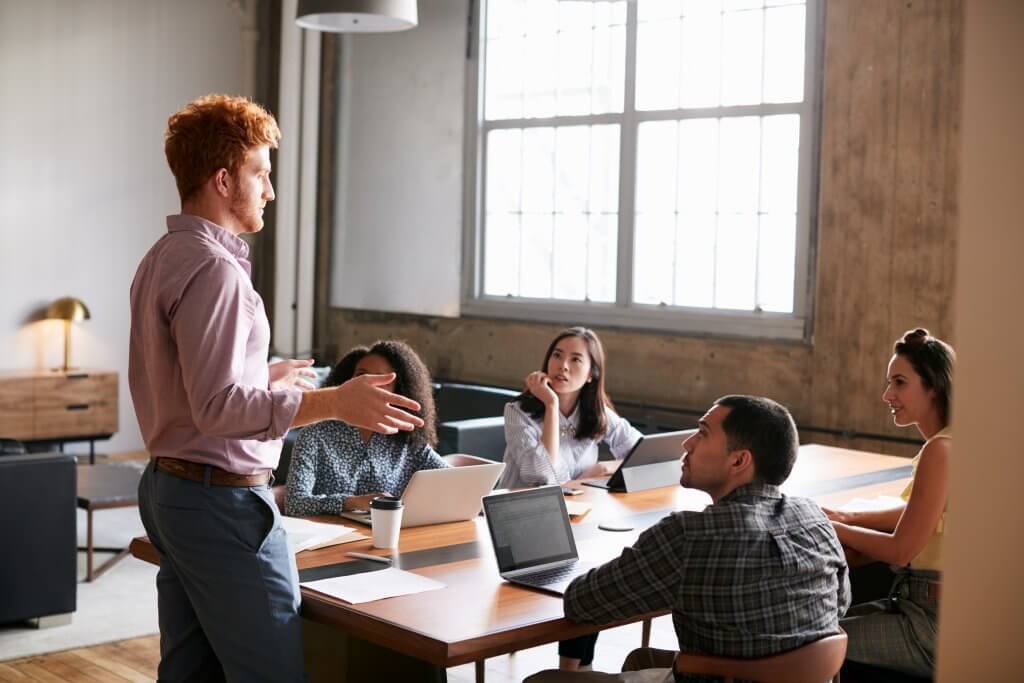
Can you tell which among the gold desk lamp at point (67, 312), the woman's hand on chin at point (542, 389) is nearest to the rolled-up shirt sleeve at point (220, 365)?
the woman's hand on chin at point (542, 389)

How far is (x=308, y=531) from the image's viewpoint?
3139mm

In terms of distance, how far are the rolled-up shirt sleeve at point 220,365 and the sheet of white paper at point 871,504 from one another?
6.76ft

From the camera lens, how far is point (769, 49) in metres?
6.99

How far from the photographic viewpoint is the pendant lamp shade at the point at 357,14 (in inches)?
207

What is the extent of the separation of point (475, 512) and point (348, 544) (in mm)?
466

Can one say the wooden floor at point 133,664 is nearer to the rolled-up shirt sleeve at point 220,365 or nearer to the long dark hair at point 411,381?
the long dark hair at point 411,381

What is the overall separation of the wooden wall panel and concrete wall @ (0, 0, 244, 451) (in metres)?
4.78

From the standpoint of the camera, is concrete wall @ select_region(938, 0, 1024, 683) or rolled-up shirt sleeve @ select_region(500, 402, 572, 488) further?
rolled-up shirt sleeve @ select_region(500, 402, 572, 488)

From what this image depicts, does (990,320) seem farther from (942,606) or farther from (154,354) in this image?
(154,354)

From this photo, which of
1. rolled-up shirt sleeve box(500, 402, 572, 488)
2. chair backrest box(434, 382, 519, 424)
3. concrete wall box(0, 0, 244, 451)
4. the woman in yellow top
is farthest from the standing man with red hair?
concrete wall box(0, 0, 244, 451)

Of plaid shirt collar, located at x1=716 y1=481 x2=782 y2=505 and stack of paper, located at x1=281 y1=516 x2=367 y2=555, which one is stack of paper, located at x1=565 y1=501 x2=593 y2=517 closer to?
stack of paper, located at x1=281 y1=516 x2=367 y2=555

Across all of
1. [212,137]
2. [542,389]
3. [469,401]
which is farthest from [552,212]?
[212,137]

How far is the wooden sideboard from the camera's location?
8312mm

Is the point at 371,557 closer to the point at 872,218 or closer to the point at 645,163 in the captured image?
the point at 872,218
